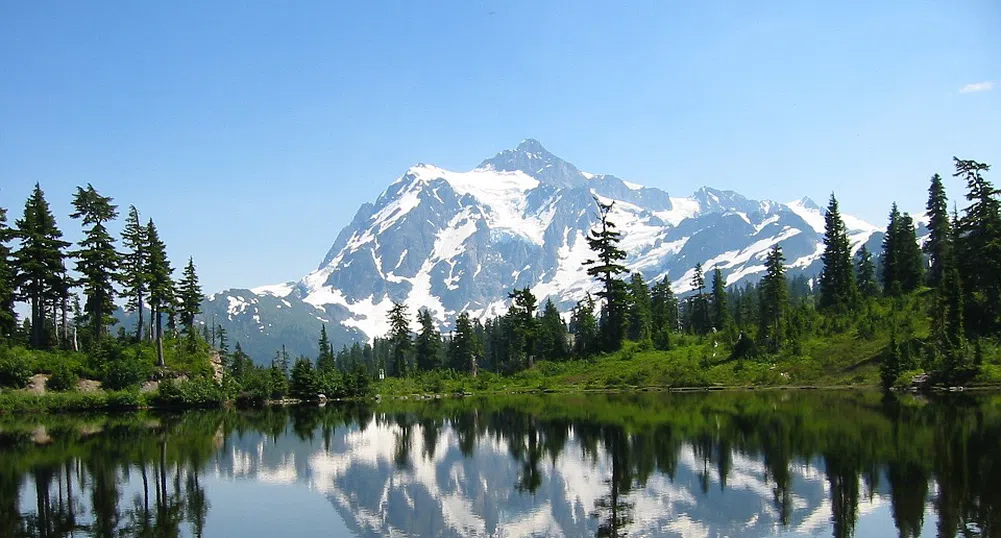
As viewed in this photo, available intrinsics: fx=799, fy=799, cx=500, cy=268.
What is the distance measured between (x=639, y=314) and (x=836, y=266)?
92.9 feet

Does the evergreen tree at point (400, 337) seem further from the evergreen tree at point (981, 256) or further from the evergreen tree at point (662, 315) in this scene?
the evergreen tree at point (981, 256)

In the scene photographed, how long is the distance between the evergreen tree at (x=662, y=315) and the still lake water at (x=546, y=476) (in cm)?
4198

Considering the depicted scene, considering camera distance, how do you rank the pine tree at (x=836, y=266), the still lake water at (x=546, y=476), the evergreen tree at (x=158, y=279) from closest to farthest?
1. the still lake water at (x=546, y=476)
2. the evergreen tree at (x=158, y=279)
3. the pine tree at (x=836, y=266)

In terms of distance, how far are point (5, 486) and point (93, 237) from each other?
54.5 meters

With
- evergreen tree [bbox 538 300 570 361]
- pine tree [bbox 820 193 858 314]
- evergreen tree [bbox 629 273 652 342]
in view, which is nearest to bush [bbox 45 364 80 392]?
evergreen tree [bbox 538 300 570 361]

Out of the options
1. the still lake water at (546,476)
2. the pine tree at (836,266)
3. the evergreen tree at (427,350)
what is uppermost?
the pine tree at (836,266)

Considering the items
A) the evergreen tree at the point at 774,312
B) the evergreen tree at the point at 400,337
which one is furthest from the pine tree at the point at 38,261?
the evergreen tree at the point at 774,312

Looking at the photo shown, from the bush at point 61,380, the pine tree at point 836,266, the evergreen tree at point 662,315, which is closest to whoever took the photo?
the bush at point 61,380

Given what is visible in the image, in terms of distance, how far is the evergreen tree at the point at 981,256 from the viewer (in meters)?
71.2

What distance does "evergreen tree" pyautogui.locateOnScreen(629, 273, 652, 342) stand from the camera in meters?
110

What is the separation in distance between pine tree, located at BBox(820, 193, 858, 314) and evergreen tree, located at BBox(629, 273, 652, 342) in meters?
23.0

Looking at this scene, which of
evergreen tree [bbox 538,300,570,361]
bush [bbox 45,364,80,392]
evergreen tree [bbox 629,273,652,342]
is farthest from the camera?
evergreen tree [bbox 629,273,652,342]

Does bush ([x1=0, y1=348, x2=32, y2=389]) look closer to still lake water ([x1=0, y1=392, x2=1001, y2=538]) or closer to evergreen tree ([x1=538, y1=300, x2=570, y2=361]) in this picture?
still lake water ([x1=0, y1=392, x2=1001, y2=538])

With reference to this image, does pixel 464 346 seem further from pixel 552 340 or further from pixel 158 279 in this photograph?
pixel 158 279
